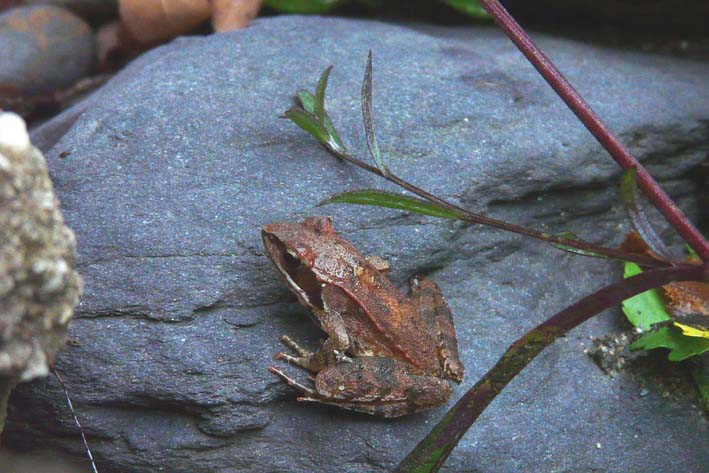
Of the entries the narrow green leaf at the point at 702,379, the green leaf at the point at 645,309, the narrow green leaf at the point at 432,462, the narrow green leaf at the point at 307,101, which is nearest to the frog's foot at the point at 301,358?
the narrow green leaf at the point at 432,462

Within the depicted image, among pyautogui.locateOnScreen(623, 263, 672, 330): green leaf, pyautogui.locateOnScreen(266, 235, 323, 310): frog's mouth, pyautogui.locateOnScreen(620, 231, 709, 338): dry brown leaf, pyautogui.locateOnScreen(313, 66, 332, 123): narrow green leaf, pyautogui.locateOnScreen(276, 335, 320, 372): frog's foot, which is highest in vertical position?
pyautogui.locateOnScreen(313, 66, 332, 123): narrow green leaf

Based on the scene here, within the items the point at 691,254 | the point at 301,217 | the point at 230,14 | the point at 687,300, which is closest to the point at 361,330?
the point at 301,217

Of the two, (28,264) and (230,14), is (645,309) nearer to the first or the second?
(28,264)

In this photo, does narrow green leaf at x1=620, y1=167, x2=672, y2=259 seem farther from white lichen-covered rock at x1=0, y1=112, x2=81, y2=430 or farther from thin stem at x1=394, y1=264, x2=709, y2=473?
white lichen-covered rock at x1=0, y1=112, x2=81, y2=430

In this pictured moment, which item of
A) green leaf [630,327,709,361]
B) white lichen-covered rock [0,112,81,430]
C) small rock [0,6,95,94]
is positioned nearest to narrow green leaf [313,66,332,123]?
white lichen-covered rock [0,112,81,430]

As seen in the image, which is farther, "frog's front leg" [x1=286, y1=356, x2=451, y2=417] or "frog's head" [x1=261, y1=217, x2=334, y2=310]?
"frog's head" [x1=261, y1=217, x2=334, y2=310]

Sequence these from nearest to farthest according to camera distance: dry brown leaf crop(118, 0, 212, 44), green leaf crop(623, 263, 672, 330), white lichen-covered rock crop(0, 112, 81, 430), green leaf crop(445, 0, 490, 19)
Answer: white lichen-covered rock crop(0, 112, 81, 430), green leaf crop(623, 263, 672, 330), dry brown leaf crop(118, 0, 212, 44), green leaf crop(445, 0, 490, 19)

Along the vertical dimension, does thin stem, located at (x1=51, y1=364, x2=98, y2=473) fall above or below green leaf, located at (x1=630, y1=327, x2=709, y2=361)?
below
